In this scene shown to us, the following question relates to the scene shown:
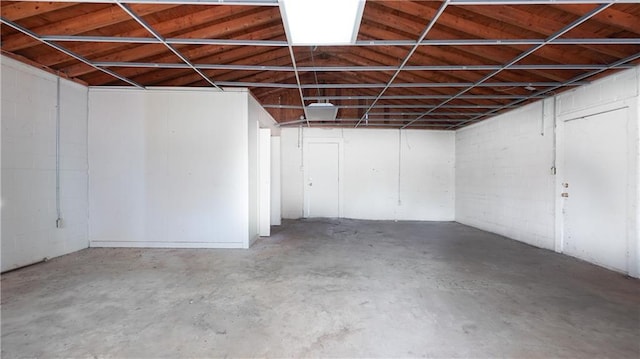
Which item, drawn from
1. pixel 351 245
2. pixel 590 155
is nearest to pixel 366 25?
pixel 351 245

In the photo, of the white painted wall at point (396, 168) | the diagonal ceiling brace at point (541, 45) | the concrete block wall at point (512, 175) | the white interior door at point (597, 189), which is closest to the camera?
the diagonal ceiling brace at point (541, 45)

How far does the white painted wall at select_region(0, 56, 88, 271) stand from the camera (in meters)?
3.81

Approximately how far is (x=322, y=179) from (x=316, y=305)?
19.7 ft

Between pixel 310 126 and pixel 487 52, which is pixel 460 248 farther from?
pixel 310 126

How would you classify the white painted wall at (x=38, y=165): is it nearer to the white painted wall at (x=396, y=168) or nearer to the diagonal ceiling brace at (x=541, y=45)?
the white painted wall at (x=396, y=168)

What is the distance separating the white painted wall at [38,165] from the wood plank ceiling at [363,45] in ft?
1.22

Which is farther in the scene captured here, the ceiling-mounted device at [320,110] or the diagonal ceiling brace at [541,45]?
the ceiling-mounted device at [320,110]

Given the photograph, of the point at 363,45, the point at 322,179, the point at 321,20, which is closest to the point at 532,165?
the point at 363,45

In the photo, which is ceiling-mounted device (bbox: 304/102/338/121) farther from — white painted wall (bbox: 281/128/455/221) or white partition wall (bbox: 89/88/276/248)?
white painted wall (bbox: 281/128/455/221)

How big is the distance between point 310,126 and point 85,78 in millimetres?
5156

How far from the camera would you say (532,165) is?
18.7ft

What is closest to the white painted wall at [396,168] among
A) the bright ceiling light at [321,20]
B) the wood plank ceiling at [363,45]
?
the wood plank ceiling at [363,45]

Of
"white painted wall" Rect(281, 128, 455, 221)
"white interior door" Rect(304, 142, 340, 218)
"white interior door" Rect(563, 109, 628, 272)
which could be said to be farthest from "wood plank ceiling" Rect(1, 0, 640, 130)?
"white interior door" Rect(304, 142, 340, 218)

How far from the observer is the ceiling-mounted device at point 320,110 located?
5852 millimetres
